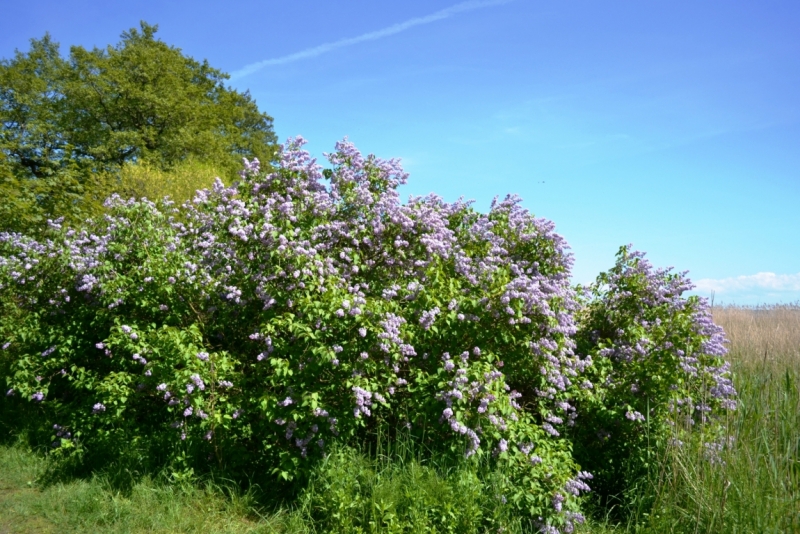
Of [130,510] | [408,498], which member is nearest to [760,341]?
[408,498]

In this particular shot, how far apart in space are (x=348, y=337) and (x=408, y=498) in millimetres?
1369

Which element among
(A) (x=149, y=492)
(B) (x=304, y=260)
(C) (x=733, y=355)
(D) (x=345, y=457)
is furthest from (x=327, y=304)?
(C) (x=733, y=355)

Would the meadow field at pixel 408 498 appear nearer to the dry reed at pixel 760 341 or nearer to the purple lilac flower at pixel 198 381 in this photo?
the purple lilac flower at pixel 198 381

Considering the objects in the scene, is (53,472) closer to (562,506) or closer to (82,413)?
(82,413)

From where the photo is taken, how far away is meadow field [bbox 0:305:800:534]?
14.7 feet

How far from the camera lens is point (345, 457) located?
5043mm

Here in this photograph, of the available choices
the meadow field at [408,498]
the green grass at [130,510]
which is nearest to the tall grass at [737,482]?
the meadow field at [408,498]

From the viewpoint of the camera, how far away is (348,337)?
5.02 metres

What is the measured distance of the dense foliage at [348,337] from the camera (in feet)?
16.2

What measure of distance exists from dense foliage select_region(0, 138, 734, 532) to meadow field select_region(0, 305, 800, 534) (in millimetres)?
263

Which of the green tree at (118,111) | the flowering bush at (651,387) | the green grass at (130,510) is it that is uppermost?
the green tree at (118,111)

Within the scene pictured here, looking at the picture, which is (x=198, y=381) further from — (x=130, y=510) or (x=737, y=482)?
(x=737, y=482)

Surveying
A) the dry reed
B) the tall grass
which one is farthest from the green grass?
the dry reed

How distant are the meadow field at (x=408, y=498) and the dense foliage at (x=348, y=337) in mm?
263
